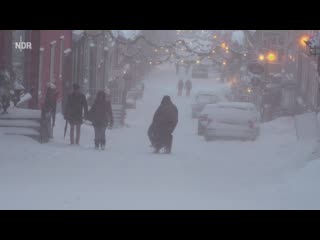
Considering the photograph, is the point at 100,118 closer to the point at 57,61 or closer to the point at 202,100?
the point at 57,61

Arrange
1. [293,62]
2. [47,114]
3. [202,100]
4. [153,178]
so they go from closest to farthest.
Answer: [153,178] < [47,114] < [202,100] < [293,62]

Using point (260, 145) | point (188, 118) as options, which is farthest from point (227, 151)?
point (188, 118)

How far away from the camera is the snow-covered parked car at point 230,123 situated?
24.0 m

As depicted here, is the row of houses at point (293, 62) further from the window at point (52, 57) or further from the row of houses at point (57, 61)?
the window at point (52, 57)

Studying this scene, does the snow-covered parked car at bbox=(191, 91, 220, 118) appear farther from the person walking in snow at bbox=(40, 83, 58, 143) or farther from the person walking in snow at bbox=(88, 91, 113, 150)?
the person walking in snow at bbox=(88, 91, 113, 150)

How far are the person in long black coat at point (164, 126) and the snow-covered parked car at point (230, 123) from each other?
5.05 meters

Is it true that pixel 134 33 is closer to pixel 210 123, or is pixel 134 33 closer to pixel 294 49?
A: pixel 294 49

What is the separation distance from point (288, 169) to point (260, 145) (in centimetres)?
745

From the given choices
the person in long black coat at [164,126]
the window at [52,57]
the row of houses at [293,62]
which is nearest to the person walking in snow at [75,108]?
the person in long black coat at [164,126]

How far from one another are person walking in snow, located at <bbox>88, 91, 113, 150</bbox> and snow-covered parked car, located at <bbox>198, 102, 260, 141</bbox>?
5.67m

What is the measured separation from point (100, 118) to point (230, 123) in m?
6.21

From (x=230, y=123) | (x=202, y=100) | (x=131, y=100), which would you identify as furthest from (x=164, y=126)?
(x=131, y=100)

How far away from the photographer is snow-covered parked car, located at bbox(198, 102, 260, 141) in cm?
2403

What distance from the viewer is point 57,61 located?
100ft
